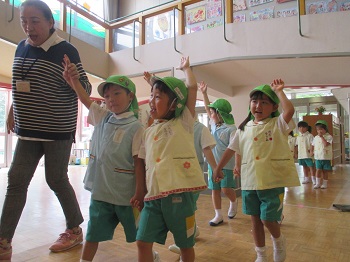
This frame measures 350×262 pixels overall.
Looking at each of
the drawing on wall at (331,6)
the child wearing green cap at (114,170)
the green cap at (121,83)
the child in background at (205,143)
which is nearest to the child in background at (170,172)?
the child wearing green cap at (114,170)

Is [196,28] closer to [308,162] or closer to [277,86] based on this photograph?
[277,86]

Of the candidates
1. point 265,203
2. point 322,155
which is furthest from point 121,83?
point 322,155

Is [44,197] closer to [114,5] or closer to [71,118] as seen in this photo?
[71,118]

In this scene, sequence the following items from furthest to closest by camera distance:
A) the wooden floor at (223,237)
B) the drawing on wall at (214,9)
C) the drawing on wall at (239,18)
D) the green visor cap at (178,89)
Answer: the drawing on wall at (214,9) < the drawing on wall at (239,18) < the wooden floor at (223,237) < the green visor cap at (178,89)

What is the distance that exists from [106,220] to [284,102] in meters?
1.25

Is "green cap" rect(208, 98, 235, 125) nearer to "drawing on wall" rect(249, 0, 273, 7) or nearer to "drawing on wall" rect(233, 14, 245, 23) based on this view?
"drawing on wall" rect(233, 14, 245, 23)

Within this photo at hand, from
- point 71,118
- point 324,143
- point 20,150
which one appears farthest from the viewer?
point 324,143

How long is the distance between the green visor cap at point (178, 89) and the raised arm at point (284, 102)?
25.7 inches

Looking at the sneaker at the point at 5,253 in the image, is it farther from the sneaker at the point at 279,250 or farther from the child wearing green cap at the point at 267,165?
the sneaker at the point at 279,250

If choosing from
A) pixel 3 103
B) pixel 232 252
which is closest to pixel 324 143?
pixel 232 252

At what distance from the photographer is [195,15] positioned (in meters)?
4.54

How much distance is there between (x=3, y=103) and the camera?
931 centimetres

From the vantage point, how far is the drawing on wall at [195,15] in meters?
4.47

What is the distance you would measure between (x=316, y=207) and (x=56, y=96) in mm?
3373
